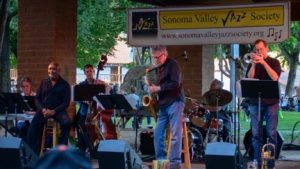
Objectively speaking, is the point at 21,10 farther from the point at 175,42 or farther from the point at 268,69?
the point at 268,69

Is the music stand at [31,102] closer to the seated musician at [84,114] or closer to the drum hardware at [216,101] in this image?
the seated musician at [84,114]

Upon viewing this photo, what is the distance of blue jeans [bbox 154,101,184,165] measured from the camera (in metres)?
9.48

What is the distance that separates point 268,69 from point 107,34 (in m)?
23.4

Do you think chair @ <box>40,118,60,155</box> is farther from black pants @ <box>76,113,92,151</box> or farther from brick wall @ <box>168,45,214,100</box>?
brick wall @ <box>168,45,214,100</box>

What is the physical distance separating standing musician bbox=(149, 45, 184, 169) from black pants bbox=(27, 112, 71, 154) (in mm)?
1887

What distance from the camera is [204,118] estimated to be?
483 inches

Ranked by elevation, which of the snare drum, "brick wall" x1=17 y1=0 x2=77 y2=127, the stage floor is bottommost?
the stage floor

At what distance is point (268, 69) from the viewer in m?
9.48

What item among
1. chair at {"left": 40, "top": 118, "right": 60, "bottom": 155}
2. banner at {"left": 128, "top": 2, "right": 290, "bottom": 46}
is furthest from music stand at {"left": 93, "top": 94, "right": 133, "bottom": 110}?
banner at {"left": 128, "top": 2, "right": 290, "bottom": 46}

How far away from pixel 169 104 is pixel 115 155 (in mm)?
1094

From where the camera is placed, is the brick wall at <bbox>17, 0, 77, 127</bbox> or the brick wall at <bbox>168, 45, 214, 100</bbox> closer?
the brick wall at <bbox>17, 0, 77, 127</bbox>

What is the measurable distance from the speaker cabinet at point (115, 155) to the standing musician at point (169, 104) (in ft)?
1.84

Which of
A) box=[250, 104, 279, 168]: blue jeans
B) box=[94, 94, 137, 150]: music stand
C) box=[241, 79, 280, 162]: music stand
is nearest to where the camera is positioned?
box=[241, 79, 280, 162]: music stand

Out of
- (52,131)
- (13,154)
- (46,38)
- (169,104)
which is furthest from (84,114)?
(13,154)
